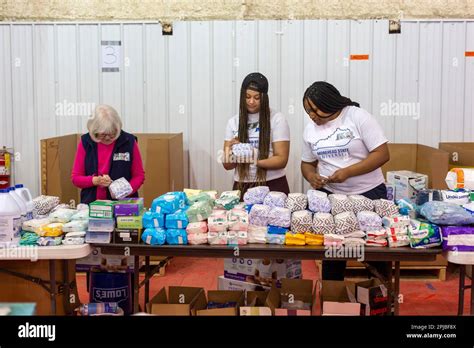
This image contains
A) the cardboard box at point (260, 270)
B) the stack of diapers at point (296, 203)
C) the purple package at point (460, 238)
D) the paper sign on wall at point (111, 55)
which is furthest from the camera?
the paper sign on wall at point (111, 55)

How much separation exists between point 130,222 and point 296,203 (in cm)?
93

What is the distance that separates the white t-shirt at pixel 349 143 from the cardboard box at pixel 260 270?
575 millimetres

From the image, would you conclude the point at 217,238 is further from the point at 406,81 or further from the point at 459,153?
the point at 406,81

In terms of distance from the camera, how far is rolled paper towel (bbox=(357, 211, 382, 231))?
3.35 metres

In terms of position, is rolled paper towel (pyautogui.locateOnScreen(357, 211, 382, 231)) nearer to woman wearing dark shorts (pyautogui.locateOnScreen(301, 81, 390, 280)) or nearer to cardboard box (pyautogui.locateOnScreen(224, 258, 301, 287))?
woman wearing dark shorts (pyautogui.locateOnScreen(301, 81, 390, 280))

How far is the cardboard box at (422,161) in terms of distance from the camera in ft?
17.2

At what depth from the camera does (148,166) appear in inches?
215


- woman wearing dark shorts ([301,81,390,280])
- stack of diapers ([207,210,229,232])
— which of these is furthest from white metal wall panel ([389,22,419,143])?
stack of diapers ([207,210,229,232])

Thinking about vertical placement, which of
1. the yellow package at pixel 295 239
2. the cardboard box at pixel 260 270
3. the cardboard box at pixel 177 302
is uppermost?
the yellow package at pixel 295 239

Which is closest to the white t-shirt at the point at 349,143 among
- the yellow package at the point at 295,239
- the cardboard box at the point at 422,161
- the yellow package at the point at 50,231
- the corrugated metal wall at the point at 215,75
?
the yellow package at the point at 295,239

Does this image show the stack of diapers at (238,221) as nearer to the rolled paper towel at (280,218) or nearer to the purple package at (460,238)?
the rolled paper towel at (280,218)

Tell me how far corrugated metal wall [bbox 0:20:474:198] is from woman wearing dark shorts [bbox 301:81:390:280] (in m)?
1.94

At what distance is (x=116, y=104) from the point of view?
5.99 metres

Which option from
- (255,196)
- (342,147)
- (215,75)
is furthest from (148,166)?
(342,147)
